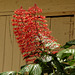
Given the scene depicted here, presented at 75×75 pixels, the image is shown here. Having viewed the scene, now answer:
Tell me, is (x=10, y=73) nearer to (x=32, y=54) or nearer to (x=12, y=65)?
(x=32, y=54)

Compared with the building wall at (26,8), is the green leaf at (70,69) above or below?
below

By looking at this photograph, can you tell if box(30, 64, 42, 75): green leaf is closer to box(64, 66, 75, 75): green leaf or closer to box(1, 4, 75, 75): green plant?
box(1, 4, 75, 75): green plant

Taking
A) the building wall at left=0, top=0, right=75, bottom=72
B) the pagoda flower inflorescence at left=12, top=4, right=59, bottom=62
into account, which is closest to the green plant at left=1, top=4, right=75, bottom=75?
the pagoda flower inflorescence at left=12, top=4, right=59, bottom=62

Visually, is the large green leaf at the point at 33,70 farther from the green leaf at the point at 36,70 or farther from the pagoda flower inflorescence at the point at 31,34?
the pagoda flower inflorescence at the point at 31,34

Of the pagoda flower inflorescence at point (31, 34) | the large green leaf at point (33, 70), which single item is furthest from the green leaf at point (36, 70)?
the pagoda flower inflorescence at point (31, 34)

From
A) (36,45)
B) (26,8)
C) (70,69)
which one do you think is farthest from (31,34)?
(26,8)

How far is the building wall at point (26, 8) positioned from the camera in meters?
2.86

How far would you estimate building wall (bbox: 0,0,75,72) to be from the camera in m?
2.86

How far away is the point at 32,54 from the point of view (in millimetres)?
1596

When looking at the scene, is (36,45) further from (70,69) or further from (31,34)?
(70,69)

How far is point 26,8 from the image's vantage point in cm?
310

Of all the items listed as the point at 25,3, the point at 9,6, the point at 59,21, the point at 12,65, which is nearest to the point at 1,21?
the point at 9,6

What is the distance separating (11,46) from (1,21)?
0.42 m

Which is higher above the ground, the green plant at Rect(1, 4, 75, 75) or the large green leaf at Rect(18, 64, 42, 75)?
the green plant at Rect(1, 4, 75, 75)
